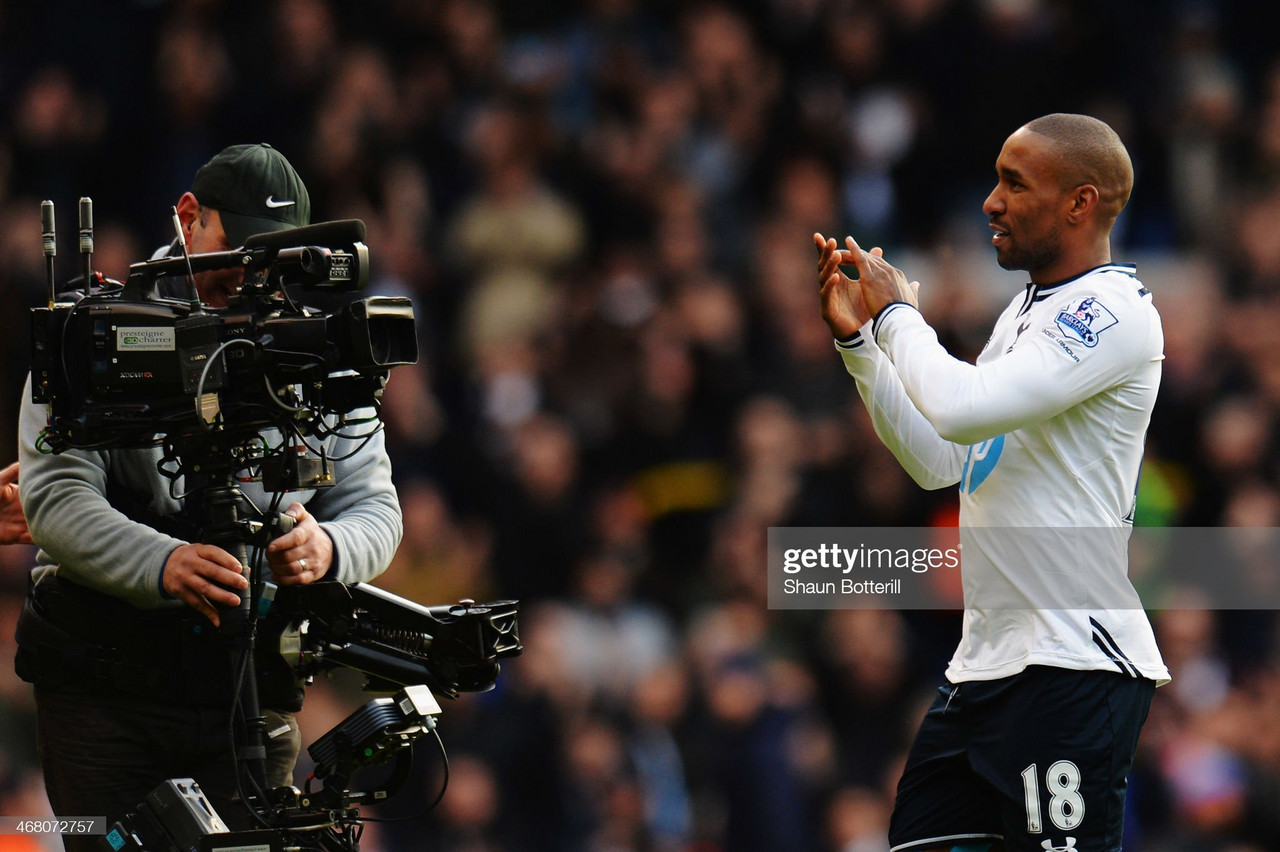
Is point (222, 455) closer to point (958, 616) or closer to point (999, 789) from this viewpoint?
point (999, 789)

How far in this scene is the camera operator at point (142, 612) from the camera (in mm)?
3348

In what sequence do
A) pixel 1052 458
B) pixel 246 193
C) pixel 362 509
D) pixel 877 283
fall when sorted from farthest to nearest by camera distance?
pixel 362 509 → pixel 246 193 → pixel 877 283 → pixel 1052 458

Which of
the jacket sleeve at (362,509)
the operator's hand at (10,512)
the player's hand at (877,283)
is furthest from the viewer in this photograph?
the operator's hand at (10,512)

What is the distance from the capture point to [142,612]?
3.48 m

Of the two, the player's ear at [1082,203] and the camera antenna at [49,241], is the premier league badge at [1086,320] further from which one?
the camera antenna at [49,241]

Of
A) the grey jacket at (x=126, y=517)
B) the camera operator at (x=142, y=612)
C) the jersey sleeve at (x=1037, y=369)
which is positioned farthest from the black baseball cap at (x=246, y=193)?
the jersey sleeve at (x=1037, y=369)

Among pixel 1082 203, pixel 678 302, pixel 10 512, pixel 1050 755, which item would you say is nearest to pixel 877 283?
pixel 1082 203

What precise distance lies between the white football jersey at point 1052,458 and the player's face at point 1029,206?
0.23 feet

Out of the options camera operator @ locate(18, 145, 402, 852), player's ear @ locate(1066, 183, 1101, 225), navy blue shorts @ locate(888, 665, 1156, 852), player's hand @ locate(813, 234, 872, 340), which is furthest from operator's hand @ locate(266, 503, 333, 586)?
player's ear @ locate(1066, 183, 1101, 225)

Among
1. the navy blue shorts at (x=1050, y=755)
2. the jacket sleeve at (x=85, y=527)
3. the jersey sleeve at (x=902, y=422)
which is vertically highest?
the jersey sleeve at (x=902, y=422)

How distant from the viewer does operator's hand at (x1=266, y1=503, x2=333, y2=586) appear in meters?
3.30

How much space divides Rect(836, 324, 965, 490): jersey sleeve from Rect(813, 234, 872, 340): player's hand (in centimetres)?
6

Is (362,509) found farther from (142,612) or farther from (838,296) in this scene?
(838,296)

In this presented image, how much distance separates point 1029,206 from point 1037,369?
1.13 ft
